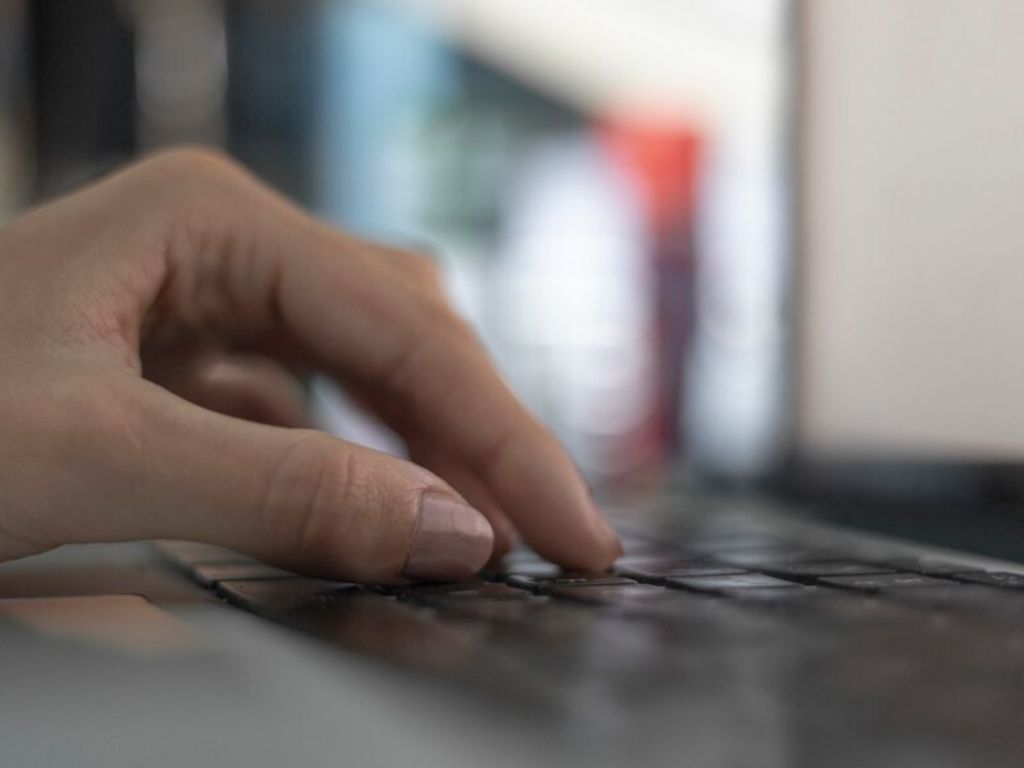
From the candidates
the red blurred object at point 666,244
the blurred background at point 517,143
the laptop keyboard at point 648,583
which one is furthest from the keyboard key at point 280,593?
the red blurred object at point 666,244

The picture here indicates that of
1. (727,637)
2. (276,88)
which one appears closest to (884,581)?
(727,637)

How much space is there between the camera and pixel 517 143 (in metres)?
3.19

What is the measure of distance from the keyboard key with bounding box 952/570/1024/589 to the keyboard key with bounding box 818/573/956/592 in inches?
0.5

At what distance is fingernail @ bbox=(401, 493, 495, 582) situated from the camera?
1.52 feet

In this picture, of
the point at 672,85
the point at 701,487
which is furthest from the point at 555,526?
the point at 672,85

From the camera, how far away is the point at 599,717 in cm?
24

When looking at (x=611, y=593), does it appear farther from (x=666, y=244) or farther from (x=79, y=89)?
(x=666, y=244)

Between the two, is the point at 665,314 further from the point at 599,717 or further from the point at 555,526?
the point at 599,717

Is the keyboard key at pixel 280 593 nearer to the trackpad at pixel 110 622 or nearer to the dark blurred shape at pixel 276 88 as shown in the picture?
the trackpad at pixel 110 622

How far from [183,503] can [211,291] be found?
0.71ft

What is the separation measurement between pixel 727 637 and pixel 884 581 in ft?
0.50

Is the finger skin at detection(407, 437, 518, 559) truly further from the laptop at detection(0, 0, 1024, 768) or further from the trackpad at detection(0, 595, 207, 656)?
the trackpad at detection(0, 595, 207, 656)

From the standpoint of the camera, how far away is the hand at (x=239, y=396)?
0.46 meters

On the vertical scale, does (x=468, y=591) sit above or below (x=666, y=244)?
below
